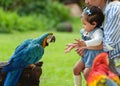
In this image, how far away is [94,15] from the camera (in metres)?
4.77

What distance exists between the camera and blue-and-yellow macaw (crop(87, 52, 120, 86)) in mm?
4324

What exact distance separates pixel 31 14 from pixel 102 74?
16962mm

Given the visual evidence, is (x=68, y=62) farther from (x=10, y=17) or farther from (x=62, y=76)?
(x=10, y=17)

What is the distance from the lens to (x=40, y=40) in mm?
5035

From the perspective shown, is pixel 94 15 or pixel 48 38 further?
pixel 48 38

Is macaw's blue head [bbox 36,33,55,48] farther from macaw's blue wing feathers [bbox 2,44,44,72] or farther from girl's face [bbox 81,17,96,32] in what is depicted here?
girl's face [bbox 81,17,96,32]

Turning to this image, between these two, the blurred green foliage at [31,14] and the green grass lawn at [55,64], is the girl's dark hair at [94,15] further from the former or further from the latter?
the blurred green foliage at [31,14]

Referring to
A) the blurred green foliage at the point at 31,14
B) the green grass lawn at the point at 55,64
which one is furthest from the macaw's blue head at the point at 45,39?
the blurred green foliage at the point at 31,14

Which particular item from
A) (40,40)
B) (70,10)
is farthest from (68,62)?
(70,10)

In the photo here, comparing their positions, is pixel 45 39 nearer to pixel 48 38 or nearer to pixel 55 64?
pixel 48 38

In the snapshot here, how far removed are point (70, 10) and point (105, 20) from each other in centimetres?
1931

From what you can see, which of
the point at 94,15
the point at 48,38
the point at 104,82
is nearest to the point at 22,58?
the point at 48,38

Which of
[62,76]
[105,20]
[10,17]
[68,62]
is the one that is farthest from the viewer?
[10,17]

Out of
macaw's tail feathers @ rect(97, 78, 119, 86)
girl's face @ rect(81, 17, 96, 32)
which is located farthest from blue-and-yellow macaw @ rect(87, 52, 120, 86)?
girl's face @ rect(81, 17, 96, 32)
